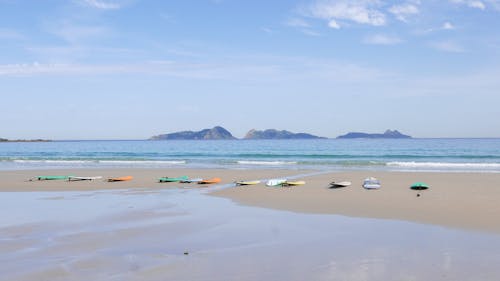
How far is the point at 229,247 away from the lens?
9531mm

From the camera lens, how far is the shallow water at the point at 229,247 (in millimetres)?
7750

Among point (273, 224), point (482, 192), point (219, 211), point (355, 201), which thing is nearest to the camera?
point (273, 224)

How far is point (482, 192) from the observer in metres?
17.9

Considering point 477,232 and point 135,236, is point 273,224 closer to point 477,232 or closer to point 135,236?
point 135,236

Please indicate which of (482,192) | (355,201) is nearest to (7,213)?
(355,201)

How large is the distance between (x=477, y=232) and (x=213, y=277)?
6.51m

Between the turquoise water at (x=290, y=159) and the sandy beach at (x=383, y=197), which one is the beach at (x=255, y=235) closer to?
the sandy beach at (x=383, y=197)

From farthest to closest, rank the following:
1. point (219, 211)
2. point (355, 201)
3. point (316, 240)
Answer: point (355, 201), point (219, 211), point (316, 240)

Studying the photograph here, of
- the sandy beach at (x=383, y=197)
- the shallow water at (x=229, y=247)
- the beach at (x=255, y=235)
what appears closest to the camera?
the shallow water at (x=229, y=247)

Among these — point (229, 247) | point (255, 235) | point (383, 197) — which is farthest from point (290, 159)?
point (229, 247)

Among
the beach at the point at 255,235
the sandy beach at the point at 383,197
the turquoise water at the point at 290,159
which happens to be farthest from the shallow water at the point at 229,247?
the turquoise water at the point at 290,159

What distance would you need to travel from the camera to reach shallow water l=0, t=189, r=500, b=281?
→ 7750mm

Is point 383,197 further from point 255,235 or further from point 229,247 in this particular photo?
point 229,247

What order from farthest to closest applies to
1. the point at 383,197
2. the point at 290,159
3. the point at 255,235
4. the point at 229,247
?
the point at 290,159 < the point at 383,197 < the point at 255,235 < the point at 229,247
